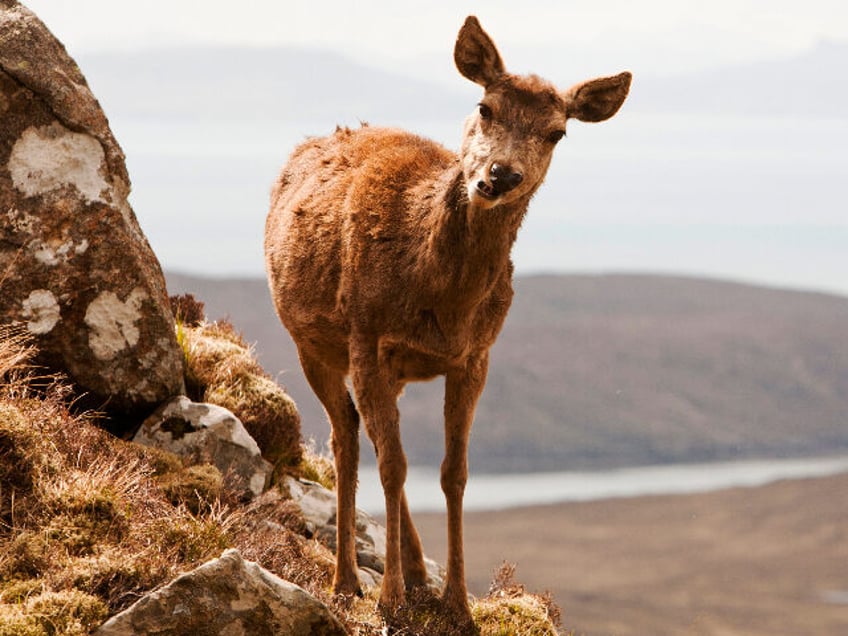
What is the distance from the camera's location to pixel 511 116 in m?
9.66

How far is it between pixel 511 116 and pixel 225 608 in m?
3.79

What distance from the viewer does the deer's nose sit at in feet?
30.6

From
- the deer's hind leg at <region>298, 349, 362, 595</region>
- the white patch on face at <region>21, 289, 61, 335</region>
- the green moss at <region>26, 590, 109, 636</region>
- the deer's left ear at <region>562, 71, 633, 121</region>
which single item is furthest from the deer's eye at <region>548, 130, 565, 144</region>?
the white patch on face at <region>21, 289, 61, 335</region>

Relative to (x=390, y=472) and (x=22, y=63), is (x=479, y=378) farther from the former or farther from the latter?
(x=22, y=63)

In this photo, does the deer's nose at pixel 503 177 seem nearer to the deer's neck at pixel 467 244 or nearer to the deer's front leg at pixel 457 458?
the deer's neck at pixel 467 244

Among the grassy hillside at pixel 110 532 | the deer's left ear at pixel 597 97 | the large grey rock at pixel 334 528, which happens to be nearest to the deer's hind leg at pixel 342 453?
the grassy hillside at pixel 110 532

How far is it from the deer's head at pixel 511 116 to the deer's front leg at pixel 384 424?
1.55 meters

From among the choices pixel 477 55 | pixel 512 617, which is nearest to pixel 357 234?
pixel 477 55

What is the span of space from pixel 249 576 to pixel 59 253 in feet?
15.1

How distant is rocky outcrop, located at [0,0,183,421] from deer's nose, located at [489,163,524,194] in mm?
4509

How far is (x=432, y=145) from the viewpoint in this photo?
1161cm

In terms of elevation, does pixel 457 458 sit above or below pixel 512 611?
above

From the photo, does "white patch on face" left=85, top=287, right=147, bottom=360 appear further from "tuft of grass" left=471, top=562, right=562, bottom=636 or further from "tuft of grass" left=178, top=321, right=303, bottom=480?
"tuft of grass" left=471, top=562, right=562, bottom=636

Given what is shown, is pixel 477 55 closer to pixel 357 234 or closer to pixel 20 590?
pixel 357 234
